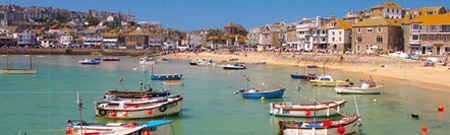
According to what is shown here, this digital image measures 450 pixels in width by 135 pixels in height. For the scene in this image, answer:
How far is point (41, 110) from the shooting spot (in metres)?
30.3

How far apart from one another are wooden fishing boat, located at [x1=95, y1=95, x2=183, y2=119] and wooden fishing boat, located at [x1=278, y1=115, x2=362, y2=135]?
27.5 ft

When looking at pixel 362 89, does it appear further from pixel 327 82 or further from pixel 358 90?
pixel 327 82

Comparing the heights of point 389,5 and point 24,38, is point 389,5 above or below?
Result: above

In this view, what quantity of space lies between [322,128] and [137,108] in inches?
461

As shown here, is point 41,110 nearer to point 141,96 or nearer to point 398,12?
point 141,96

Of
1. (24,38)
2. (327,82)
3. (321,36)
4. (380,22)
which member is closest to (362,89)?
(327,82)

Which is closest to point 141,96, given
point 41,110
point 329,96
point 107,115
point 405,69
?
point 107,115

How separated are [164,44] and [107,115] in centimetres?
12869

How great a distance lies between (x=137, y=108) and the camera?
88.9 ft

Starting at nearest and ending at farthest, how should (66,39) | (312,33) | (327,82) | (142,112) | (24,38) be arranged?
(142,112) → (327,82) → (312,33) → (24,38) → (66,39)

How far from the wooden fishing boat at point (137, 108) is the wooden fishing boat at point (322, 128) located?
331 inches

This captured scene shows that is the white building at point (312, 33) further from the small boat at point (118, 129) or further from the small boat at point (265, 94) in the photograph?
the small boat at point (118, 129)

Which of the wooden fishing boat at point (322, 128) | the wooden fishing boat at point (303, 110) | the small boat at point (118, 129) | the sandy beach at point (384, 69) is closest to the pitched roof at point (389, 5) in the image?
the sandy beach at point (384, 69)

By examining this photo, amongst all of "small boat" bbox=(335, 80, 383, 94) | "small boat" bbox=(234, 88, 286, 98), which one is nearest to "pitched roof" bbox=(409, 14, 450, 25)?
"small boat" bbox=(335, 80, 383, 94)
